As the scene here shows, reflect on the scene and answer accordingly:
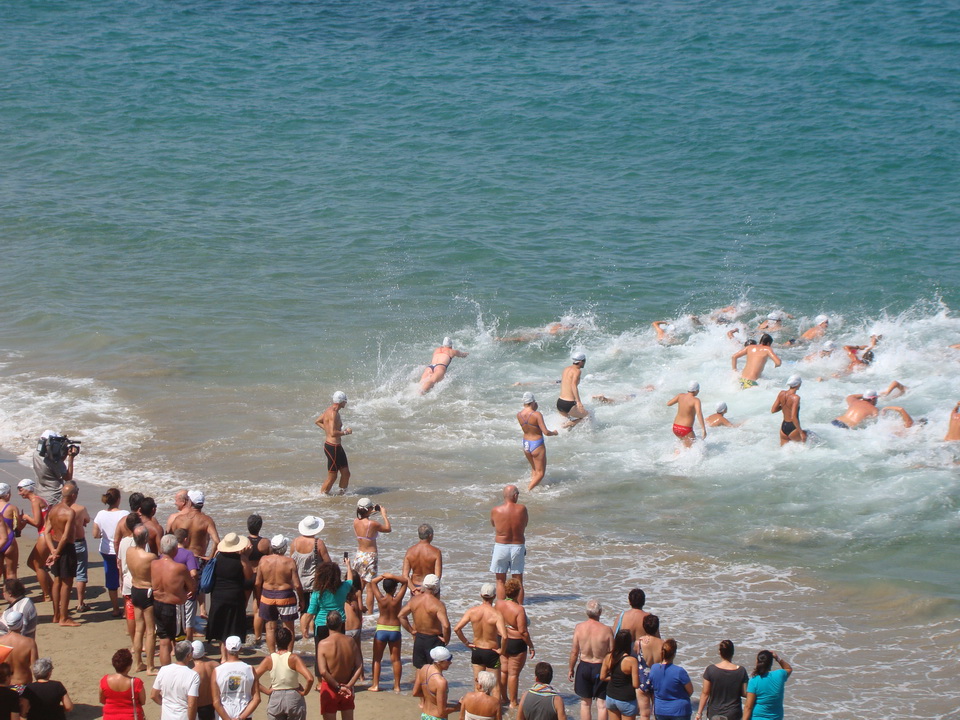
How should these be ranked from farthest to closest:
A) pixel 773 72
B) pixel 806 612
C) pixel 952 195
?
pixel 773 72
pixel 952 195
pixel 806 612

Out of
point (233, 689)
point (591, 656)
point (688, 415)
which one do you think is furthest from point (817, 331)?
point (233, 689)

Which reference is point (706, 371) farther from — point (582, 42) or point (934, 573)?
point (582, 42)

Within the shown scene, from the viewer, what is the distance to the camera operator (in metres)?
11.6

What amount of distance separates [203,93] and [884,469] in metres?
23.9

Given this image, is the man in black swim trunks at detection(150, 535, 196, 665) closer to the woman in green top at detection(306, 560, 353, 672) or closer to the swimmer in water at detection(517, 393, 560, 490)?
the woman in green top at detection(306, 560, 353, 672)

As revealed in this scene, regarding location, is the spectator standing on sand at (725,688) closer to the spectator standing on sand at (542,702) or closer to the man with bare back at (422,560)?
the spectator standing on sand at (542,702)

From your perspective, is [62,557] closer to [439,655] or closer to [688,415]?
[439,655]

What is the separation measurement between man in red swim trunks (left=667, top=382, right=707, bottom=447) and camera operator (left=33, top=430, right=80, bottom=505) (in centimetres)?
754

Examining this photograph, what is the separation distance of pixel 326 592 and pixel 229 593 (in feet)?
3.08

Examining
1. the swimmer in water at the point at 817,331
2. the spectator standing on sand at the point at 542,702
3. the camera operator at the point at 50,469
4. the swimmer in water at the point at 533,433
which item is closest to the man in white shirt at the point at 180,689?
the spectator standing on sand at the point at 542,702

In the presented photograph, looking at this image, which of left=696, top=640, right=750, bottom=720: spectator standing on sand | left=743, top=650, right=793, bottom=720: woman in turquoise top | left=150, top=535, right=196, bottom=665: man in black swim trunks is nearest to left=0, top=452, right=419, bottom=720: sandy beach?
→ left=150, top=535, right=196, bottom=665: man in black swim trunks

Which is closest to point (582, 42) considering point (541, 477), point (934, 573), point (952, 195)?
point (952, 195)

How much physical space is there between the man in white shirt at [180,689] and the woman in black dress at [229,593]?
1653 mm

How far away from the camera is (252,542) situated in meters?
9.41
